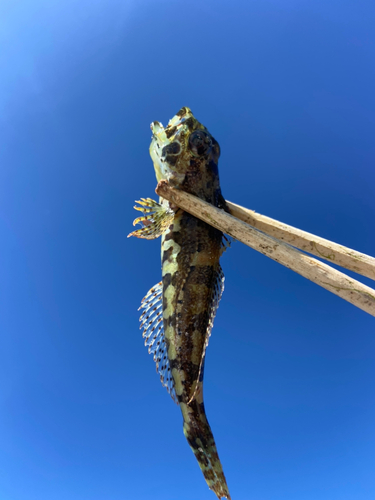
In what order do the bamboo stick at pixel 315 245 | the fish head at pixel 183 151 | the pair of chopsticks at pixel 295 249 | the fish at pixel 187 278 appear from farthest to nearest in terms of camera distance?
1. the fish head at pixel 183 151
2. the fish at pixel 187 278
3. the bamboo stick at pixel 315 245
4. the pair of chopsticks at pixel 295 249

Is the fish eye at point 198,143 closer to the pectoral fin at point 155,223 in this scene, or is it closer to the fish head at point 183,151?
the fish head at point 183,151

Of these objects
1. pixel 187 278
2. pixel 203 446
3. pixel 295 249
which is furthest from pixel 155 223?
pixel 203 446

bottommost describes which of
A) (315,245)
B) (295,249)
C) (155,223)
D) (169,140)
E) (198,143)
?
(295,249)

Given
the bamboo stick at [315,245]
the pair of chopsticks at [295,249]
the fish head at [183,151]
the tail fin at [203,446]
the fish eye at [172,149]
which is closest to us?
the pair of chopsticks at [295,249]

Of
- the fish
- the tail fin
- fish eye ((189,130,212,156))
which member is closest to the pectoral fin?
the fish

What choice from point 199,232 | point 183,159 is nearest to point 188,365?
point 199,232

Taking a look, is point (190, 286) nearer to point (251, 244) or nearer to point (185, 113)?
point (251, 244)

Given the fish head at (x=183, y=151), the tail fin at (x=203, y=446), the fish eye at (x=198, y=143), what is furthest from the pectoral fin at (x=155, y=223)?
the tail fin at (x=203, y=446)

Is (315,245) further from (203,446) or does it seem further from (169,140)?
(203,446)

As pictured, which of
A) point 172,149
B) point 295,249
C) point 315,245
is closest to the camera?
point 295,249
